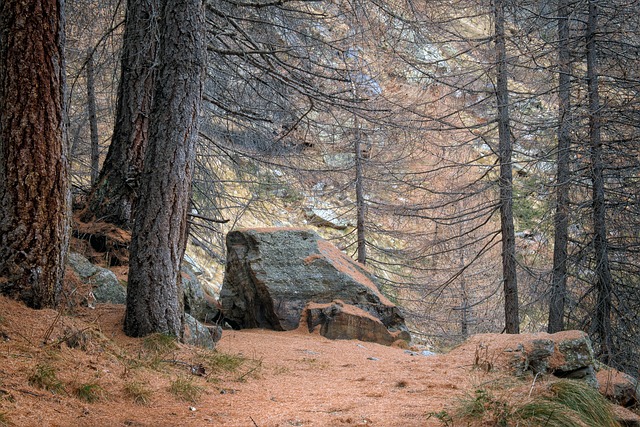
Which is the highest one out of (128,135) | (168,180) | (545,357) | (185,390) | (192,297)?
(128,135)

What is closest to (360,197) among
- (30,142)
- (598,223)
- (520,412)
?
(598,223)

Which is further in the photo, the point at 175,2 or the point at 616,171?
the point at 616,171

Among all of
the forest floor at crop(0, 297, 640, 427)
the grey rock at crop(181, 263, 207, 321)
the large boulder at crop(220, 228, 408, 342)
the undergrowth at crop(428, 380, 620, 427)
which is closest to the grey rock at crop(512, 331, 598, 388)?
the forest floor at crop(0, 297, 640, 427)

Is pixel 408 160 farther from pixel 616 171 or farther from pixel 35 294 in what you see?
pixel 35 294

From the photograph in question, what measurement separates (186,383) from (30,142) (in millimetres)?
2211

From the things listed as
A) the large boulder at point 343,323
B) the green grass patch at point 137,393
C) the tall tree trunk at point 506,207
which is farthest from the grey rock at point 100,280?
the tall tree trunk at point 506,207

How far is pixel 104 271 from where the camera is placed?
5895mm

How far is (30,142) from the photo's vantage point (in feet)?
13.0

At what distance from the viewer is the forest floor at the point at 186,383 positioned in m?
2.98

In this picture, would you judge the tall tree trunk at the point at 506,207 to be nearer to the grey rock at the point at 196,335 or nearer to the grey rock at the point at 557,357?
the grey rock at the point at 557,357

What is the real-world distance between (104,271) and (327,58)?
4.32 m

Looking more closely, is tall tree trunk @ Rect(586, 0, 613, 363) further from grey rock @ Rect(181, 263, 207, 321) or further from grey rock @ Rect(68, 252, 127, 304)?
grey rock @ Rect(68, 252, 127, 304)

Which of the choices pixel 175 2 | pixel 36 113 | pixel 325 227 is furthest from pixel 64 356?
pixel 325 227

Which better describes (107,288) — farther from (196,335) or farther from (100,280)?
(196,335)
